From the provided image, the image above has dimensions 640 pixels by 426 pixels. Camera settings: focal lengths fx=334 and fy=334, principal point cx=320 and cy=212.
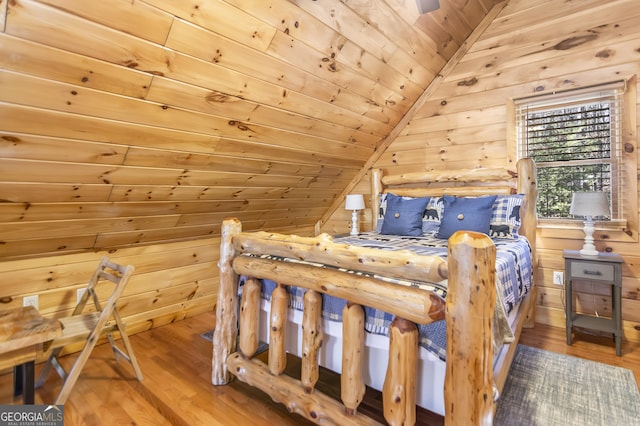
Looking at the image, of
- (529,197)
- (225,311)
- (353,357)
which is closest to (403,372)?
(353,357)

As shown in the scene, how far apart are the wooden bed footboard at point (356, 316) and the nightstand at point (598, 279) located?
175cm

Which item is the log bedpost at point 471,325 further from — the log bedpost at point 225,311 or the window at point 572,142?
the window at point 572,142

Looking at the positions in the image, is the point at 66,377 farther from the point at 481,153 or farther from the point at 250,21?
the point at 481,153

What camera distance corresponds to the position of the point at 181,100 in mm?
1773

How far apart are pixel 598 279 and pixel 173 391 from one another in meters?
2.72

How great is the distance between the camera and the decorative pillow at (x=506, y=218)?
97.3 inches

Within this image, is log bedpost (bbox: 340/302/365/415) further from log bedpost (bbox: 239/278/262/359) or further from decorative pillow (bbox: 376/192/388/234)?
decorative pillow (bbox: 376/192/388/234)

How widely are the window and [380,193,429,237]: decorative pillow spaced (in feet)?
3.21

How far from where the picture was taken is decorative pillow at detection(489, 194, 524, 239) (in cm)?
247

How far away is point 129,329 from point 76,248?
28.5 inches

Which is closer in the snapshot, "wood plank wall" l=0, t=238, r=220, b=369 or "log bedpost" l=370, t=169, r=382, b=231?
"wood plank wall" l=0, t=238, r=220, b=369

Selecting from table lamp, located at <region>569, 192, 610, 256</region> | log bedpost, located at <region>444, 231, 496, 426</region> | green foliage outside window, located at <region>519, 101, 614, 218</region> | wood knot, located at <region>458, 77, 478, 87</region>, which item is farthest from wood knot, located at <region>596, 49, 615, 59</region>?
log bedpost, located at <region>444, 231, 496, 426</region>

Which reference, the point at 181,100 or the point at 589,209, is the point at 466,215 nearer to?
the point at 589,209

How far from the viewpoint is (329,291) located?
1.37 meters
